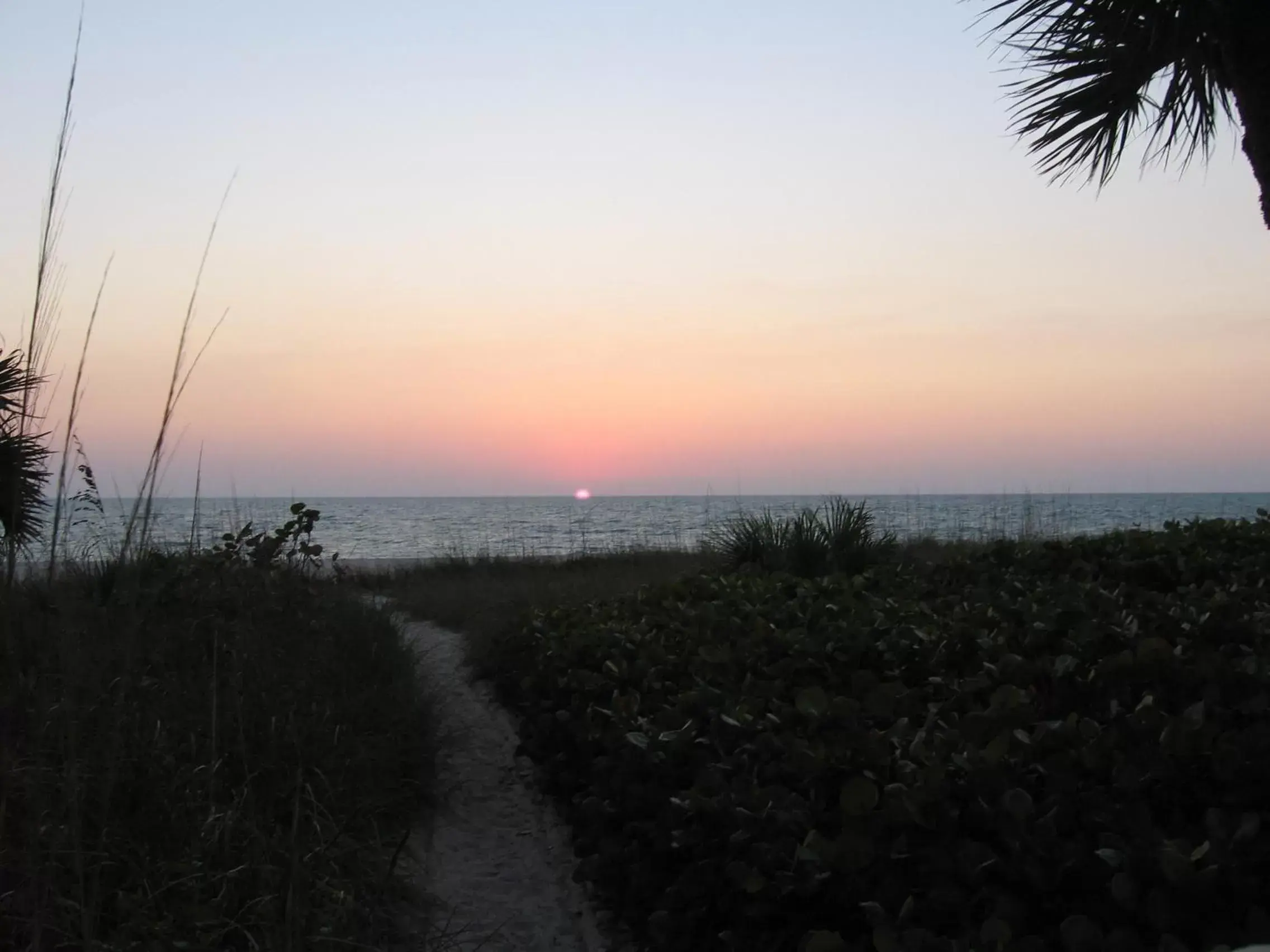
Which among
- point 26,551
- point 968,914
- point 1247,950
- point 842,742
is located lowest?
point 968,914

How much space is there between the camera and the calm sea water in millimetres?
6590

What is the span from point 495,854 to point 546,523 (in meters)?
40.2

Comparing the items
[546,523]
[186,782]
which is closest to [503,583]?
[186,782]

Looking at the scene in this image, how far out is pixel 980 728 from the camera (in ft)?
9.75

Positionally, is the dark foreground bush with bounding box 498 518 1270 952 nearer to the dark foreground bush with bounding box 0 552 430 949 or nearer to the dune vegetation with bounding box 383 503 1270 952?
the dune vegetation with bounding box 383 503 1270 952

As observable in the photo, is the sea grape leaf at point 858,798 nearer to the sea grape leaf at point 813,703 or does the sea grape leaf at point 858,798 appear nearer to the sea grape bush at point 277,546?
the sea grape leaf at point 813,703

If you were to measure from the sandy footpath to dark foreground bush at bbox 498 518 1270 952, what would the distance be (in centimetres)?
A: 21

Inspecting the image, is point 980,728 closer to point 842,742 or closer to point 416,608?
point 842,742

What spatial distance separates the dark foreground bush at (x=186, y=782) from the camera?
2430mm

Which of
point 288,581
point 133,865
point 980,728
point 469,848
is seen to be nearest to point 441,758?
point 469,848

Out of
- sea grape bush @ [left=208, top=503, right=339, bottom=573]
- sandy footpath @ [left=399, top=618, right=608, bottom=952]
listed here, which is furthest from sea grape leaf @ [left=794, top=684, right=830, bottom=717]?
sea grape bush @ [left=208, top=503, right=339, bottom=573]

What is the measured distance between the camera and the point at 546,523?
145 feet

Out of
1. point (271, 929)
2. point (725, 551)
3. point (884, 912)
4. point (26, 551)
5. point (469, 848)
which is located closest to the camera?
point (884, 912)

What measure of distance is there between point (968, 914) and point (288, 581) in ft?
16.7
